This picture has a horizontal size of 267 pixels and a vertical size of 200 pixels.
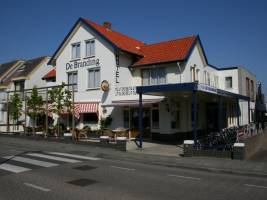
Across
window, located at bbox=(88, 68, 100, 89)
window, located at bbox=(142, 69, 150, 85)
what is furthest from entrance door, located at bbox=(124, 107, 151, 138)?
window, located at bbox=(88, 68, 100, 89)

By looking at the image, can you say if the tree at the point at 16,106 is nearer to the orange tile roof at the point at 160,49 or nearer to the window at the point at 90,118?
the window at the point at 90,118

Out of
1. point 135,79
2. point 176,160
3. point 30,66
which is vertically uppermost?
point 30,66

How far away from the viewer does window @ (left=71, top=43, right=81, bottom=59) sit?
26.9m

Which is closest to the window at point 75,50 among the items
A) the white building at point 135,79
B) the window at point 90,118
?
the white building at point 135,79

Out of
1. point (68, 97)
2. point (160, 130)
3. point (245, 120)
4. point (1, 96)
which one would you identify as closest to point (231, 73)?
point (245, 120)

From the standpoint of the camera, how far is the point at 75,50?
2717 centimetres

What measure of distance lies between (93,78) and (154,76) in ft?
19.1

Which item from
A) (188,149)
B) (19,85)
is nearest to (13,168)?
(188,149)

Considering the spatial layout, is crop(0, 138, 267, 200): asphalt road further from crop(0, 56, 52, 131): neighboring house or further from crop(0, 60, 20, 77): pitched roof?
crop(0, 60, 20, 77): pitched roof

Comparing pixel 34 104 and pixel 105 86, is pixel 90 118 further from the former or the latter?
pixel 34 104

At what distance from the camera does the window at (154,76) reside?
22772 mm

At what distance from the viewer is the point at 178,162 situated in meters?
12.7

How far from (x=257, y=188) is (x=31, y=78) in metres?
32.4

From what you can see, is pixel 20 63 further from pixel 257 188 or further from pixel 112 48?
pixel 257 188
